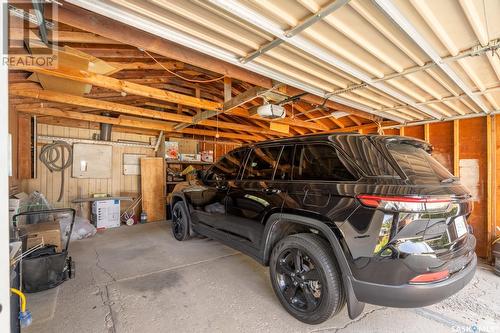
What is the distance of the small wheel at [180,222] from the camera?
13.8 ft

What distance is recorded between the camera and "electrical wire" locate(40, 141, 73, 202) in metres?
5.31

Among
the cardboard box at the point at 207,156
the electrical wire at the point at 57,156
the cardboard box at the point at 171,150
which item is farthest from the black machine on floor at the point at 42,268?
the cardboard box at the point at 207,156

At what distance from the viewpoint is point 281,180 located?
2.44 metres

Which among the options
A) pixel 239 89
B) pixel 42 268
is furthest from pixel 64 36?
pixel 239 89

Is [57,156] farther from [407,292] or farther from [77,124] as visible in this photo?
[407,292]

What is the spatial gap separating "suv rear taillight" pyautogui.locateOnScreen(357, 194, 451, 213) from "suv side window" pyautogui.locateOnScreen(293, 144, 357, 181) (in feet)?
0.83

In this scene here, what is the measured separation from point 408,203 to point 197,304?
2.15m

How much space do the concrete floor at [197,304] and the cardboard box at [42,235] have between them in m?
0.51

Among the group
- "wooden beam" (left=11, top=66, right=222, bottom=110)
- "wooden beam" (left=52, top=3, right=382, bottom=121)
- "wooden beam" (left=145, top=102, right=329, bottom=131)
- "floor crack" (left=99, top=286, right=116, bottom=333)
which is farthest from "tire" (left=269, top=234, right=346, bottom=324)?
"wooden beam" (left=145, top=102, right=329, bottom=131)

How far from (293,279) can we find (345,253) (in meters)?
0.64

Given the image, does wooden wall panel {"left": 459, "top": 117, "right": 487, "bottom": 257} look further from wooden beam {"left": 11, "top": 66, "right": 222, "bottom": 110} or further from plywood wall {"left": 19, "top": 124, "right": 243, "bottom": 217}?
plywood wall {"left": 19, "top": 124, "right": 243, "bottom": 217}

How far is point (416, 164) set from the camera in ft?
6.39

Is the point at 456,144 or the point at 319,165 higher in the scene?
the point at 456,144

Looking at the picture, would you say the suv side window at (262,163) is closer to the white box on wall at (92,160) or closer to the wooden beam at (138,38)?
the wooden beam at (138,38)
